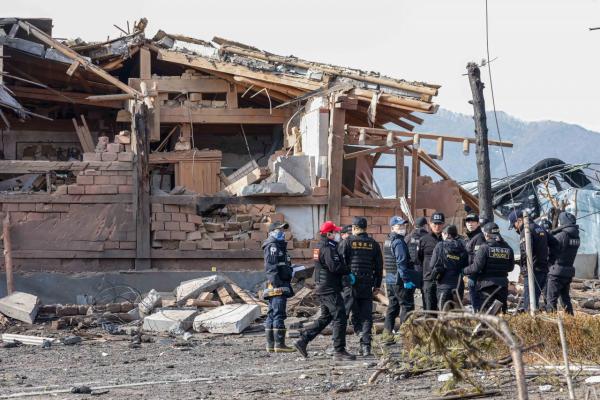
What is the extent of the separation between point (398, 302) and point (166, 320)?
384 cm

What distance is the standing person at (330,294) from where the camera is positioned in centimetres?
1308

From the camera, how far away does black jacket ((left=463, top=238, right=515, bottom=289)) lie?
46.3 feet

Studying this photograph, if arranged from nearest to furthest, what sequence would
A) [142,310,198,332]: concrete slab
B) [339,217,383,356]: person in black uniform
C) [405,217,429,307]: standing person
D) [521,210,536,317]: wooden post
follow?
[339,217,383,356]: person in black uniform
[521,210,536,317]: wooden post
[405,217,429,307]: standing person
[142,310,198,332]: concrete slab

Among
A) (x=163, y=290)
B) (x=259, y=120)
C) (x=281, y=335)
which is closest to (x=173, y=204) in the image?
(x=163, y=290)

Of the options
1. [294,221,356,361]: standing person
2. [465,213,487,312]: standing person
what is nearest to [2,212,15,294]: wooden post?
[294,221,356,361]: standing person

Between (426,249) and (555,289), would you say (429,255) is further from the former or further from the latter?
(555,289)

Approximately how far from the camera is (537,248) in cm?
1522

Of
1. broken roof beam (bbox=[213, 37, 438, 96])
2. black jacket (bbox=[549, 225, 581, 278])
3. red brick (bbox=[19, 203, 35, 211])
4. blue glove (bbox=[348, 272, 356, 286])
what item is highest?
broken roof beam (bbox=[213, 37, 438, 96])

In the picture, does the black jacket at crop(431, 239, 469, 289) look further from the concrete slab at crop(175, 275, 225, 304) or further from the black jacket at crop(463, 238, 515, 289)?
the concrete slab at crop(175, 275, 225, 304)

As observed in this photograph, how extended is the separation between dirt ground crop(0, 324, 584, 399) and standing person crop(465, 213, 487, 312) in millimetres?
1430

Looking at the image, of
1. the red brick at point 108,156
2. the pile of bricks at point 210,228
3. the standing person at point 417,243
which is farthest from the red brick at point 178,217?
the standing person at point 417,243

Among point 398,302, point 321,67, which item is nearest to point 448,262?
point 398,302

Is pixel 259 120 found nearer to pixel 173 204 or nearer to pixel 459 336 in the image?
pixel 173 204

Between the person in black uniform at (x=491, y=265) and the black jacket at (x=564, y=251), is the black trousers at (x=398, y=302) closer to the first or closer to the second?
the person in black uniform at (x=491, y=265)
